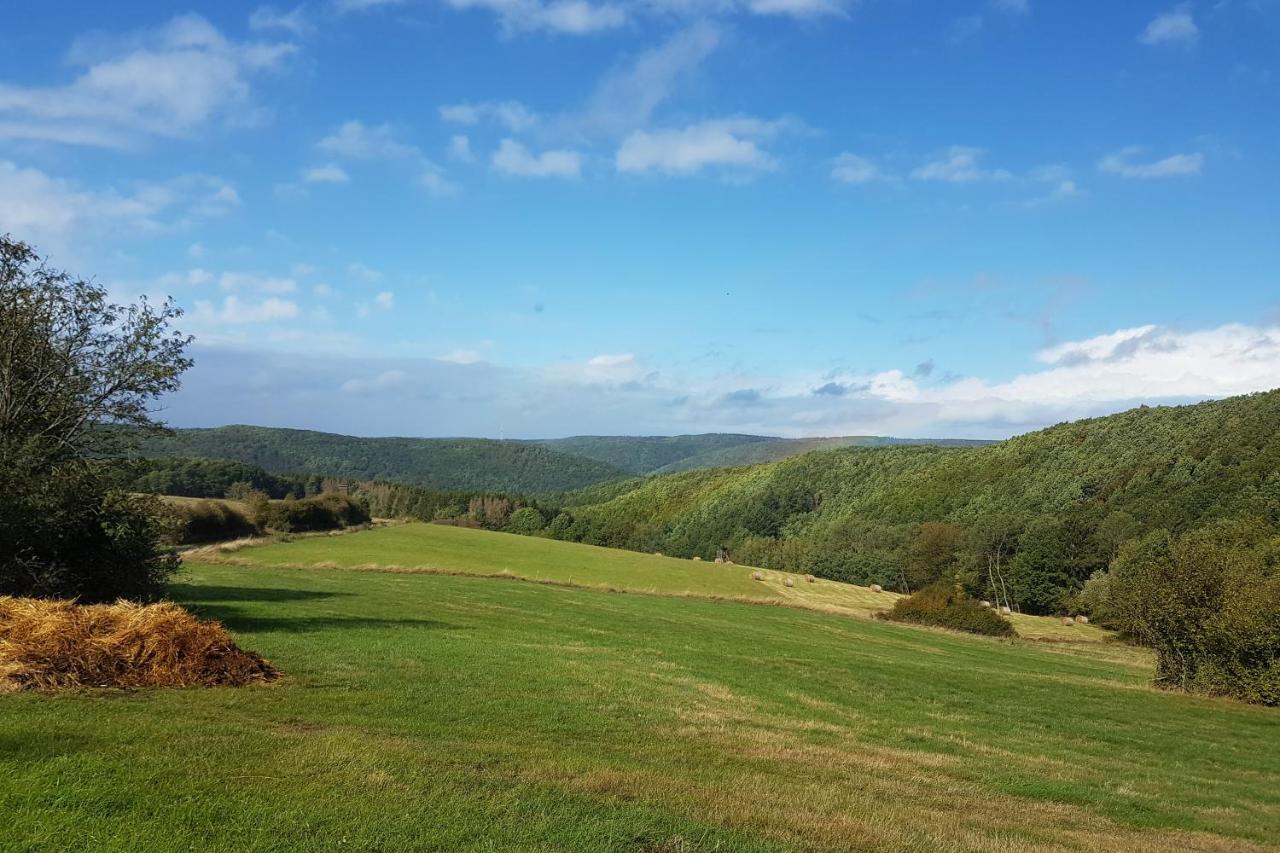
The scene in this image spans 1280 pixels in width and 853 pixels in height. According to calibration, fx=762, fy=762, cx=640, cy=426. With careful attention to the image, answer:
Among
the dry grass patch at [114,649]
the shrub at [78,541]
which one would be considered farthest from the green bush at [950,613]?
the dry grass patch at [114,649]

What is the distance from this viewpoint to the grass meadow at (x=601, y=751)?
7.25 metres

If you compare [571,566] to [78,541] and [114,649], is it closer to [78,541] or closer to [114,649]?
[78,541]

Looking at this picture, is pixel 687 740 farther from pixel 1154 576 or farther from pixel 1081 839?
pixel 1154 576

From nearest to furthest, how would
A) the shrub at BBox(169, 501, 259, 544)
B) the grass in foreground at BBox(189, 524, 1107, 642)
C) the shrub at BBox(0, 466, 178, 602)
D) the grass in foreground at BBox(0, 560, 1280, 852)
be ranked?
1. the grass in foreground at BBox(0, 560, 1280, 852)
2. the shrub at BBox(0, 466, 178, 602)
3. the grass in foreground at BBox(189, 524, 1107, 642)
4. the shrub at BBox(169, 501, 259, 544)

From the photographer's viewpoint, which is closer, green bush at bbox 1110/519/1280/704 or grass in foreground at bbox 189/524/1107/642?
green bush at bbox 1110/519/1280/704

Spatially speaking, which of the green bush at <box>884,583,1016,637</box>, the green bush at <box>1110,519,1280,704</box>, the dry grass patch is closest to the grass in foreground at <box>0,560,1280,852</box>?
the dry grass patch

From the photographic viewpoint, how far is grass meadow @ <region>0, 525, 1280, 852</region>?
23.8 feet

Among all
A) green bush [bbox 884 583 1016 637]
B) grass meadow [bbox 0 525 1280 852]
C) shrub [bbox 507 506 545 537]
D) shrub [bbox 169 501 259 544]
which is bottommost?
shrub [bbox 507 506 545 537]

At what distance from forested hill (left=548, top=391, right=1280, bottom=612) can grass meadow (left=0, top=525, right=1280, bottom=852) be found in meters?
52.8

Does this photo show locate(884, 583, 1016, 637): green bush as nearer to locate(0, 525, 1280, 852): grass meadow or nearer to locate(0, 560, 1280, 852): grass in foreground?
locate(0, 525, 1280, 852): grass meadow

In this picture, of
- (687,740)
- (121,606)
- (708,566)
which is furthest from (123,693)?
(708,566)

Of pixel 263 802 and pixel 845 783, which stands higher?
pixel 263 802

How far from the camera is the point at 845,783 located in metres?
12.0

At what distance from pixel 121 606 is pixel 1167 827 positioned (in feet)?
62.2
